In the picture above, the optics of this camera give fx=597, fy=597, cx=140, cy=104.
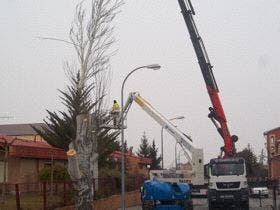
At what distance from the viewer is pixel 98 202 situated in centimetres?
3200

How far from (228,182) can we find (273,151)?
186 ft

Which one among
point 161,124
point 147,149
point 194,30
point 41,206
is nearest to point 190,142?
point 161,124

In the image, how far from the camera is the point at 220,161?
32719 millimetres

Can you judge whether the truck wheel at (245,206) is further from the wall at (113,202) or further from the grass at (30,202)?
the grass at (30,202)

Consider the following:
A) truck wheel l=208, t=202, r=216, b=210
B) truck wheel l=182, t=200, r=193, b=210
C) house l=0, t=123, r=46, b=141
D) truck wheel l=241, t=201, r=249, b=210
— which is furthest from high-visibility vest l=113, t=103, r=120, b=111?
house l=0, t=123, r=46, b=141

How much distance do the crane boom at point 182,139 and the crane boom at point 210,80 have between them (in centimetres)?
319

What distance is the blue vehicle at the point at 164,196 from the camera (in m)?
27.1

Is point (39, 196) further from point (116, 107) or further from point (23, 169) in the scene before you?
point (23, 169)

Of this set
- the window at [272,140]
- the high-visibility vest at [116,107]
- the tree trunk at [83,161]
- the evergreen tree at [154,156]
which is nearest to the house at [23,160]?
the high-visibility vest at [116,107]

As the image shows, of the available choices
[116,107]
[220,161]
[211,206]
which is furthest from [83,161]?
[211,206]

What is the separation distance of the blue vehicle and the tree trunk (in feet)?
13.8

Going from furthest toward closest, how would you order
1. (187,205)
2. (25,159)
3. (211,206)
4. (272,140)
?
(272,140)
(25,159)
(211,206)
(187,205)

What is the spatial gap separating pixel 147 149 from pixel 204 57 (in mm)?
52829

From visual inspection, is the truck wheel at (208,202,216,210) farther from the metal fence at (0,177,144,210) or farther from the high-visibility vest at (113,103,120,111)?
the high-visibility vest at (113,103,120,111)
